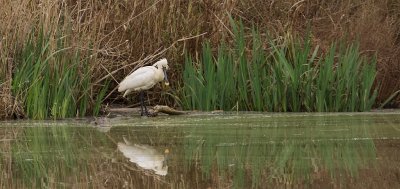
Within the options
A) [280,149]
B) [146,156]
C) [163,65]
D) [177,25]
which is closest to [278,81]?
→ [163,65]

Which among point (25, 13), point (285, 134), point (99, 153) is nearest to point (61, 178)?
point (99, 153)

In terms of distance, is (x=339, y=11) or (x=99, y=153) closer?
(x=99, y=153)

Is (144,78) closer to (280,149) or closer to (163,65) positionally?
(163,65)

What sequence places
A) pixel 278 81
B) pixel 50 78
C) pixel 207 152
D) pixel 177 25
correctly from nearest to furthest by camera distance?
1. pixel 207 152
2. pixel 50 78
3. pixel 278 81
4. pixel 177 25

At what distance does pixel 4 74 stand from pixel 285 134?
2845mm

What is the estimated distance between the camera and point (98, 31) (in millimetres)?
9883

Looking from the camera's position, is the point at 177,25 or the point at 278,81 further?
the point at 177,25

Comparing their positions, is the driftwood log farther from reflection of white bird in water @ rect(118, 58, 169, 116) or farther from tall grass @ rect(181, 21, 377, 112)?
tall grass @ rect(181, 21, 377, 112)

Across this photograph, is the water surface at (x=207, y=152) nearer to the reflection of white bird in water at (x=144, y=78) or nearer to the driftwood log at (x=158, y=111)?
the driftwood log at (x=158, y=111)

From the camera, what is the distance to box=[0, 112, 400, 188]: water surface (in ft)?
18.3

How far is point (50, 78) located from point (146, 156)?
287 cm

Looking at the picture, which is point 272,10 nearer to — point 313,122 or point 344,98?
point 344,98

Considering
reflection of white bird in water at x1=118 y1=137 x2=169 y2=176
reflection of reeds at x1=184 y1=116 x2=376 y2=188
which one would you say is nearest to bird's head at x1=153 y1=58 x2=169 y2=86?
reflection of reeds at x1=184 y1=116 x2=376 y2=188

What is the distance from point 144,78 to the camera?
9.65 meters
